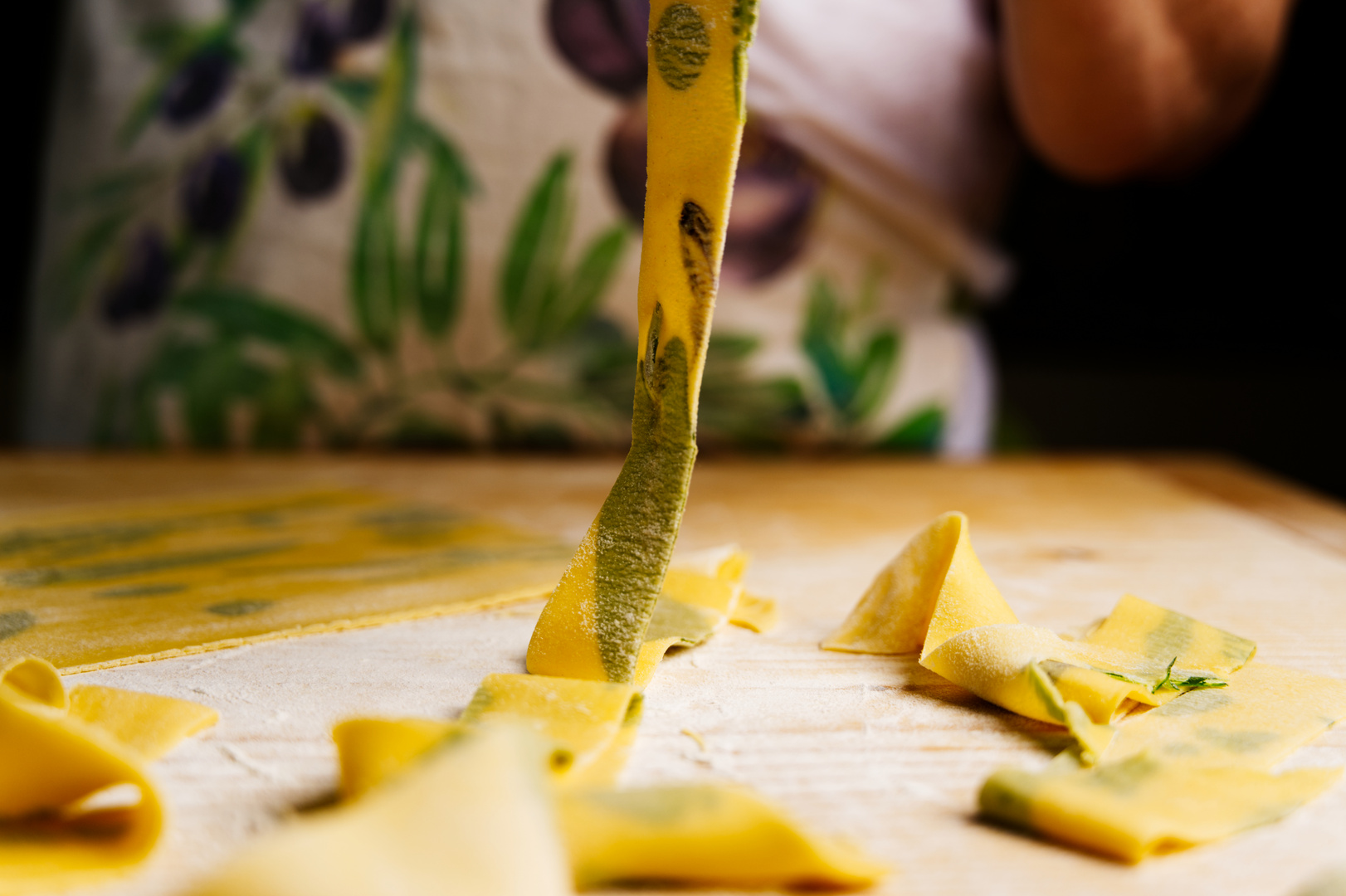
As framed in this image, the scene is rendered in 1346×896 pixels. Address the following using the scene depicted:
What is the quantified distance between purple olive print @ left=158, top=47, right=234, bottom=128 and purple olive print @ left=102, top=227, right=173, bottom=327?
105mm

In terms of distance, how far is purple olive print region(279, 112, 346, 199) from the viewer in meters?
0.88

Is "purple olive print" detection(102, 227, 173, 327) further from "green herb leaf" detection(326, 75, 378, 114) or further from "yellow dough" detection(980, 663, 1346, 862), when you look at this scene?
"yellow dough" detection(980, 663, 1346, 862)

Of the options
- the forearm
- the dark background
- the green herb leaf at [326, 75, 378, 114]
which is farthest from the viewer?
the dark background

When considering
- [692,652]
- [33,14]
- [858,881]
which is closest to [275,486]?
[692,652]

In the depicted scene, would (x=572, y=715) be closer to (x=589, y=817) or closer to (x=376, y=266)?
(x=589, y=817)

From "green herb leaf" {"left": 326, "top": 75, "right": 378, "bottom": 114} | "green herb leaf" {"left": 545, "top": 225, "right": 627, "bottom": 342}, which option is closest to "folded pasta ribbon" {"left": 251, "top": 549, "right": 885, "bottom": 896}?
"green herb leaf" {"left": 545, "top": 225, "right": 627, "bottom": 342}

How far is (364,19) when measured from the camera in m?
0.88

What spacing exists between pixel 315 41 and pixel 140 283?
0.26 metres

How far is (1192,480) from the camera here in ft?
2.72

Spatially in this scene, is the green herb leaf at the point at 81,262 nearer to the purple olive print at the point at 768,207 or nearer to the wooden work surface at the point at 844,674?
the wooden work surface at the point at 844,674

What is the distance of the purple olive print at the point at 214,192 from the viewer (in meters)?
0.91

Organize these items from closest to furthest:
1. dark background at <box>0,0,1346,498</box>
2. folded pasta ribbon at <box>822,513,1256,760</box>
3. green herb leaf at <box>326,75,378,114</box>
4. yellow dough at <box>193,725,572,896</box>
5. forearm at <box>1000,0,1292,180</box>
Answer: yellow dough at <box>193,725,572,896</box> < folded pasta ribbon at <box>822,513,1256,760</box> < forearm at <box>1000,0,1292,180</box> < green herb leaf at <box>326,75,378,114</box> < dark background at <box>0,0,1346,498</box>

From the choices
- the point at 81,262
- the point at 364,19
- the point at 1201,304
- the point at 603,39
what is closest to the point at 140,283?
the point at 81,262

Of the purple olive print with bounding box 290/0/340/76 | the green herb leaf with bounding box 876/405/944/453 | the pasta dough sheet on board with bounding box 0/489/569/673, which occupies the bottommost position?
the pasta dough sheet on board with bounding box 0/489/569/673
